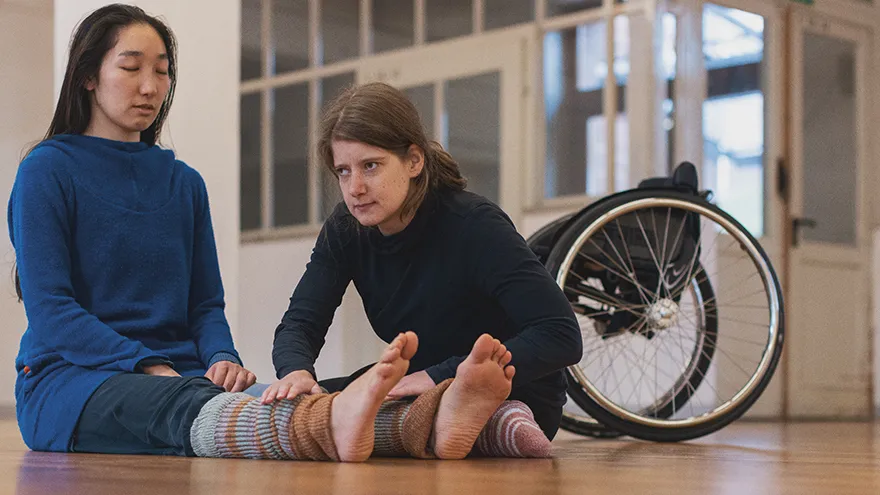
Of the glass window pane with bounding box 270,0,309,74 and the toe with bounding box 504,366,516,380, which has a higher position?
the glass window pane with bounding box 270,0,309,74

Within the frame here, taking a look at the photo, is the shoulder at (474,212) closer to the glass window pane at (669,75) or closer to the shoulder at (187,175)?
the shoulder at (187,175)

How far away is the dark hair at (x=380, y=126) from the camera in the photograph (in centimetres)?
180

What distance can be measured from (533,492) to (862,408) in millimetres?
4393

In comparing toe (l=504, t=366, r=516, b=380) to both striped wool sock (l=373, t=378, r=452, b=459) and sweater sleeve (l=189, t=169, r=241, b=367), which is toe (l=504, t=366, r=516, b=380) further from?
sweater sleeve (l=189, t=169, r=241, b=367)

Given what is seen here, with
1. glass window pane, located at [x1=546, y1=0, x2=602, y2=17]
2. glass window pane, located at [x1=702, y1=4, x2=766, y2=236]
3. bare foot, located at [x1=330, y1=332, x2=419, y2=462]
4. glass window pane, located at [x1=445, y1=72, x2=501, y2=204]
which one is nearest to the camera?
bare foot, located at [x1=330, y1=332, x2=419, y2=462]

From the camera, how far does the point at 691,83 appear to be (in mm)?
4562

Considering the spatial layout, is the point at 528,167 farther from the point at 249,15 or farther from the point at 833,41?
the point at 249,15

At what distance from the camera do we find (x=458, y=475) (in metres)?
1.42

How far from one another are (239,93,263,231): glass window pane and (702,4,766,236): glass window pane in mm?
2681

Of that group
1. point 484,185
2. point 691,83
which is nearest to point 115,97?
point 691,83

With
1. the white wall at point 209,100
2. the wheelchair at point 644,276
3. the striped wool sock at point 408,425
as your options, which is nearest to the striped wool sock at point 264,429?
the striped wool sock at point 408,425

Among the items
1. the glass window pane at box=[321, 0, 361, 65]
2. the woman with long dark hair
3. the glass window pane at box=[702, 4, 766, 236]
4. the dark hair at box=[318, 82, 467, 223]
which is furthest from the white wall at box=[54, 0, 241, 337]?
the glass window pane at box=[321, 0, 361, 65]

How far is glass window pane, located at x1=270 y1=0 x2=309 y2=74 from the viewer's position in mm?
6289

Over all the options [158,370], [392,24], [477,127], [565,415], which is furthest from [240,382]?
[392,24]
